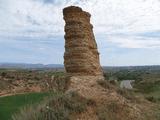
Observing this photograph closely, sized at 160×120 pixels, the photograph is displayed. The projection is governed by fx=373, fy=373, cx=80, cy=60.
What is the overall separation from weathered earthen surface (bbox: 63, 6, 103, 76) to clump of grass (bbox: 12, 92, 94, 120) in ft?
13.3

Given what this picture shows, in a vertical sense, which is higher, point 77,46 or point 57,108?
point 77,46

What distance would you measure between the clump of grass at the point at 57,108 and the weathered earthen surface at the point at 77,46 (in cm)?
406

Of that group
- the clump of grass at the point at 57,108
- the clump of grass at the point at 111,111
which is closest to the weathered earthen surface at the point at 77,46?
the clump of grass at the point at 57,108

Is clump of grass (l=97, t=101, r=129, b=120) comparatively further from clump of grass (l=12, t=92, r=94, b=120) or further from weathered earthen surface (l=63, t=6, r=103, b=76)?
weathered earthen surface (l=63, t=6, r=103, b=76)

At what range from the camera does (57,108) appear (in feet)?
38.0

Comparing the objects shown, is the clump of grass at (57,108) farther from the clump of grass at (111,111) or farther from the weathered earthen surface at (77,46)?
the weathered earthen surface at (77,46)

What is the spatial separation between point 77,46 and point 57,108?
665 centimetres

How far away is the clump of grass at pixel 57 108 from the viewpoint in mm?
10756

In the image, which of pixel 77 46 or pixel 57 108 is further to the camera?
pixel 77 46

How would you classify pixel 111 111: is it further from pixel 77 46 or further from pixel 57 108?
pixel 77 46

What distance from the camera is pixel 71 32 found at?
17.9 m

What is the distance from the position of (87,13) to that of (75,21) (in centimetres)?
100

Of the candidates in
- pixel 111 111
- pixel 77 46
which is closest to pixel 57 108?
pixel 111 111

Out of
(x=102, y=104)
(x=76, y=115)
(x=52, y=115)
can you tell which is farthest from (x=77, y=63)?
(x=52, y=115)
